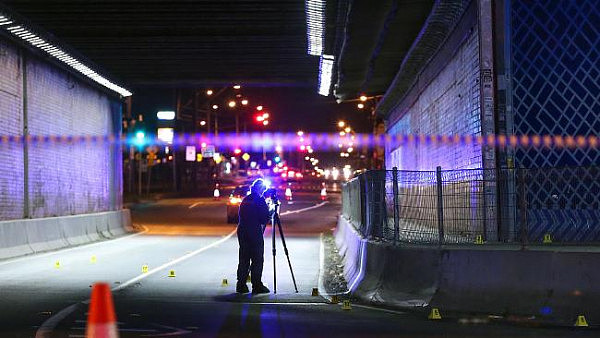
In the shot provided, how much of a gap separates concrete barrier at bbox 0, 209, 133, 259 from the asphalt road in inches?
17.6

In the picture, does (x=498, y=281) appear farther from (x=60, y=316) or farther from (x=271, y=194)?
(x=60, y=316)

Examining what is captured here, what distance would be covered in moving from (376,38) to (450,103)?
2.64 m

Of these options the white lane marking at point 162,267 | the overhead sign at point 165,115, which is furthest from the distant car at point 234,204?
the overhead sign at point 165,115

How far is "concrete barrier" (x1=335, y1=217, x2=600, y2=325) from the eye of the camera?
9.40 metres

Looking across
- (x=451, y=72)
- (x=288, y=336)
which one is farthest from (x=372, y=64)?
(x=288, y=336)

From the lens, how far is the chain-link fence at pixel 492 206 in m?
10.3

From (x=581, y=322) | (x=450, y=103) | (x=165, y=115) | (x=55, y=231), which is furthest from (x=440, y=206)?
(x=165, y=115)

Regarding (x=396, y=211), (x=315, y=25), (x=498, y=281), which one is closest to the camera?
(x=498, y=281)

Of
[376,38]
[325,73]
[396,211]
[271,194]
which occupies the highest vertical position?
[325,73]

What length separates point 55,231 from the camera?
21.2 meters

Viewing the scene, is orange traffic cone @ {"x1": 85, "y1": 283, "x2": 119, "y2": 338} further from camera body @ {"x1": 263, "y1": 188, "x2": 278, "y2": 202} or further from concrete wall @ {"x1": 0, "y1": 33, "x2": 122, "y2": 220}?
concrete wall @ {"x1": 0, "y1": 33, "x2": 122, "y2": 220}

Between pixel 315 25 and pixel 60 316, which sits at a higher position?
pixel 315 25

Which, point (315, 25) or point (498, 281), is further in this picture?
point (315, 25)

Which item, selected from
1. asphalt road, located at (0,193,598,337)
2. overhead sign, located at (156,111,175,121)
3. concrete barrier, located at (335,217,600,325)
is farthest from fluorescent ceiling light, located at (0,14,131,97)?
overhead sign, located at (156,111,175,121)
